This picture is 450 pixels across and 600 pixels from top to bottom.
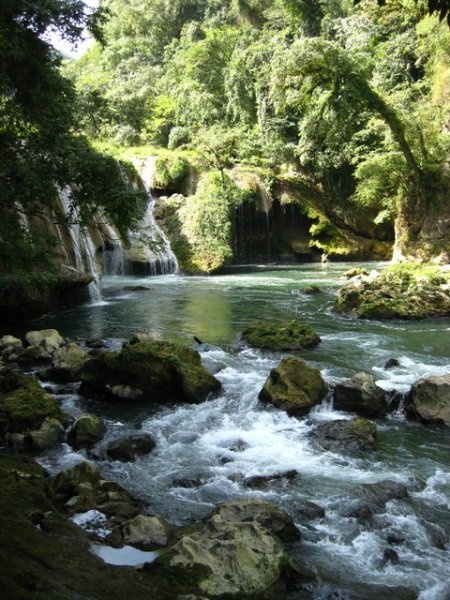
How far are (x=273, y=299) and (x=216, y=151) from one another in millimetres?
14920

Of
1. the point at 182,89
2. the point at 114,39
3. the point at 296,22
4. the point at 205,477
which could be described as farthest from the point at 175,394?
the point at 114,39

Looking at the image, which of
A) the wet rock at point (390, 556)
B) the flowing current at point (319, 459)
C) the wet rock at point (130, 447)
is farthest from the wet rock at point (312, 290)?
the wet rock at point (390, 556)

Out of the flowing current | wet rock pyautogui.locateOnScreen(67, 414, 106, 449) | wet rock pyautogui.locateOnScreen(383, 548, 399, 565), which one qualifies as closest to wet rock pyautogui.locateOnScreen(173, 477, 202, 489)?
the flowing current

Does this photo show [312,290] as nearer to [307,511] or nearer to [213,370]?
[213,370]

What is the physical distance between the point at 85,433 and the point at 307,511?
3145 millimetres

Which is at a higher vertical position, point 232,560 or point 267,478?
point 232,560

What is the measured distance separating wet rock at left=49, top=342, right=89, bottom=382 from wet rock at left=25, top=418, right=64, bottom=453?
8.03 feet

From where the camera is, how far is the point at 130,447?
6.80 metres

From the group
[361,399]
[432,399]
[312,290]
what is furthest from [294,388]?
[312,290]

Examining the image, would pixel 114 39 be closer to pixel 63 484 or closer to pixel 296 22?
pixel 296 22

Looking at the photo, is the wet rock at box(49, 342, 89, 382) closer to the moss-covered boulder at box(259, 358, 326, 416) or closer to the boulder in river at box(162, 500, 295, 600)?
the moss-covered boulder at box(259, 358, 326, 416)

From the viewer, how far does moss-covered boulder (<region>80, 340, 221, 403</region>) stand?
877 centimetres

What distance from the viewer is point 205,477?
20.4 ft

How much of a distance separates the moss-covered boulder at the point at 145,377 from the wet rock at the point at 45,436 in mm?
1636
